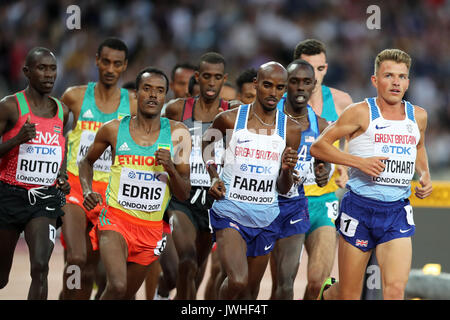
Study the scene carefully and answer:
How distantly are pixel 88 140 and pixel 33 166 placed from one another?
1.26m

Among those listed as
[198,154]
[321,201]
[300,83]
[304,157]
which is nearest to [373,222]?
[304,157]

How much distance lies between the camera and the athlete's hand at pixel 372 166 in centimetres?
673

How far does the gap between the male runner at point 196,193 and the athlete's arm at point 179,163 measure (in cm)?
97

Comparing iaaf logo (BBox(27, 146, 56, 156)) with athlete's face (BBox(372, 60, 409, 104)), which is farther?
iaaf logo (BBox(27, 146, 56, 156))

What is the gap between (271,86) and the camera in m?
7.30

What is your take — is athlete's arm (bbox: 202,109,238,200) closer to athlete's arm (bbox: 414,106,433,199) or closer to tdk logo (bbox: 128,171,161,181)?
tdk logo (bbox: 128,171,161,181)

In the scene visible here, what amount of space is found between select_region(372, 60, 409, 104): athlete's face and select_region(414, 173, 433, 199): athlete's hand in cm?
73

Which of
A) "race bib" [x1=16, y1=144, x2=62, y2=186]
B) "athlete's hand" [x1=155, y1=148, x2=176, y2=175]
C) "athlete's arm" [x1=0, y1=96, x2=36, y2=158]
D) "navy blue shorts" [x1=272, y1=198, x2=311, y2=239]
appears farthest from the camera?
"navy blue shorts" [x1=272, y1=198, x2=311, y2=239]

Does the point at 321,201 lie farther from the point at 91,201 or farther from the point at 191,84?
the point at 91,201

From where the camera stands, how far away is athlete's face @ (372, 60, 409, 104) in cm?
689

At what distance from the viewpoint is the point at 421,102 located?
1641 cm

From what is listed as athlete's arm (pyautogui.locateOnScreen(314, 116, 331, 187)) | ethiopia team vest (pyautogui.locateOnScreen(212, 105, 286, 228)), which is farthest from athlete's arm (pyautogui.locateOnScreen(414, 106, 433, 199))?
ethiopia team vest (pyautogui.locateOnScreen(212, 105, 286, 228))
